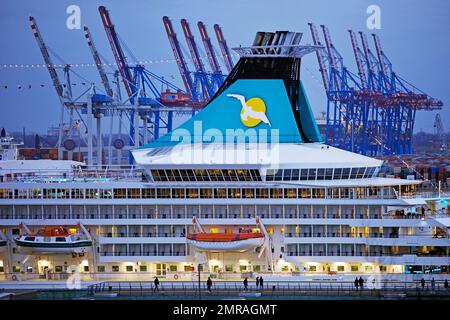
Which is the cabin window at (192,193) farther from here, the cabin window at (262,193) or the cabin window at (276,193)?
the cabin window at (276,193)

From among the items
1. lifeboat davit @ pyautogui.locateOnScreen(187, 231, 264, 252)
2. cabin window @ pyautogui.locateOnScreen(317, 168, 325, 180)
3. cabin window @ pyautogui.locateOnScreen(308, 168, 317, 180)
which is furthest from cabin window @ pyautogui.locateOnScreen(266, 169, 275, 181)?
lifeboat davit @ pyautogui.locateOnScreen(187, 231, 264, 252)

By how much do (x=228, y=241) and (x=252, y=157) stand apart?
2463 millimetres

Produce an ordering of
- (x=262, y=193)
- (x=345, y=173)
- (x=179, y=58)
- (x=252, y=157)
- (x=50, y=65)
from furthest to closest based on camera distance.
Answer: (x=179, y=58)
(x=50, y=65)
(x=252, y=157)
(x=345, y=173)
(x=262, y=193)

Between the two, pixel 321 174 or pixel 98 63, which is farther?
pixel 98 63

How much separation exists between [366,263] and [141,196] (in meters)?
5.56

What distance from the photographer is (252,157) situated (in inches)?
1119

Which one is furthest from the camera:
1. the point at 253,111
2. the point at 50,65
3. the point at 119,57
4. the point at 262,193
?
the point at 119,57

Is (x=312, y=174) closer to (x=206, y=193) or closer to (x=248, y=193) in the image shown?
(x=248, y=193)

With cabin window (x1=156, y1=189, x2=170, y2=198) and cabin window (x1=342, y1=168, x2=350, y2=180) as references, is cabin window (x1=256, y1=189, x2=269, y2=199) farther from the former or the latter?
cabin window (x1=156, y1=189, x2=170, y2=198)

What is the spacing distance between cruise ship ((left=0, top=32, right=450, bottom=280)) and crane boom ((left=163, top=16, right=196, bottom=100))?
3583cm

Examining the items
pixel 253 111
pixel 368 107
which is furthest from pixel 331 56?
pixel 253 111

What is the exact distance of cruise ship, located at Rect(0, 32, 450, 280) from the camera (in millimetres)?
27125
